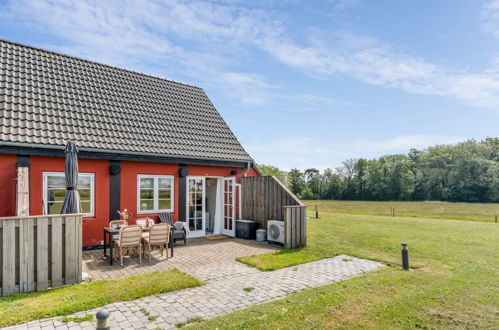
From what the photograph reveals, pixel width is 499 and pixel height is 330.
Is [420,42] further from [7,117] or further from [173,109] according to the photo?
[7,117]

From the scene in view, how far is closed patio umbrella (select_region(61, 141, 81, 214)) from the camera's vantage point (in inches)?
265

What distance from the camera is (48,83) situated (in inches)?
380

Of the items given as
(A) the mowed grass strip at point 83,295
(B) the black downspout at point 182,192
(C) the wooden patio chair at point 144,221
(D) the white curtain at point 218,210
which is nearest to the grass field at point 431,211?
(D) the white curtain at point 218,210

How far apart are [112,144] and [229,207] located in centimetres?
475

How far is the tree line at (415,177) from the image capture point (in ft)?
172

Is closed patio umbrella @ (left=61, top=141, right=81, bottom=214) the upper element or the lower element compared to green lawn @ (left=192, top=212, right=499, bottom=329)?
upper

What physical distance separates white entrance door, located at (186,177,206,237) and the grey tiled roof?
115cm

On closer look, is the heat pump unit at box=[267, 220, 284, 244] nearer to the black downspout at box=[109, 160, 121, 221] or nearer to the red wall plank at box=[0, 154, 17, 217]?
the black downspout at box=[109, 160, 121, 221]

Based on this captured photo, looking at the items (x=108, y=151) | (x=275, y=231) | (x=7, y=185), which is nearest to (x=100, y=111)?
(x=108, y=151)

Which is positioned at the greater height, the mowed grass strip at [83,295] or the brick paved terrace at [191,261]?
the mowed grass strip at [83,295]

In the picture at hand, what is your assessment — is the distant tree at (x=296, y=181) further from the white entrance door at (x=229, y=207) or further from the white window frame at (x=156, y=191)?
the white window frame at (x=156, y=191)

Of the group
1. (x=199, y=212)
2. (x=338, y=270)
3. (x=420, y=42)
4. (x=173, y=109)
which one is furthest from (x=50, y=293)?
(x=420, y=42)

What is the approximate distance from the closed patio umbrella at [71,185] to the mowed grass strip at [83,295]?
2.05m

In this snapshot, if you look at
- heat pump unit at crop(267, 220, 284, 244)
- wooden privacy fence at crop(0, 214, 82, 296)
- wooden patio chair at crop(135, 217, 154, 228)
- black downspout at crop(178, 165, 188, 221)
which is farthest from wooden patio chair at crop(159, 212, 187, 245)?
wooden privacy fence at crop(0, 214, 82, 296)
